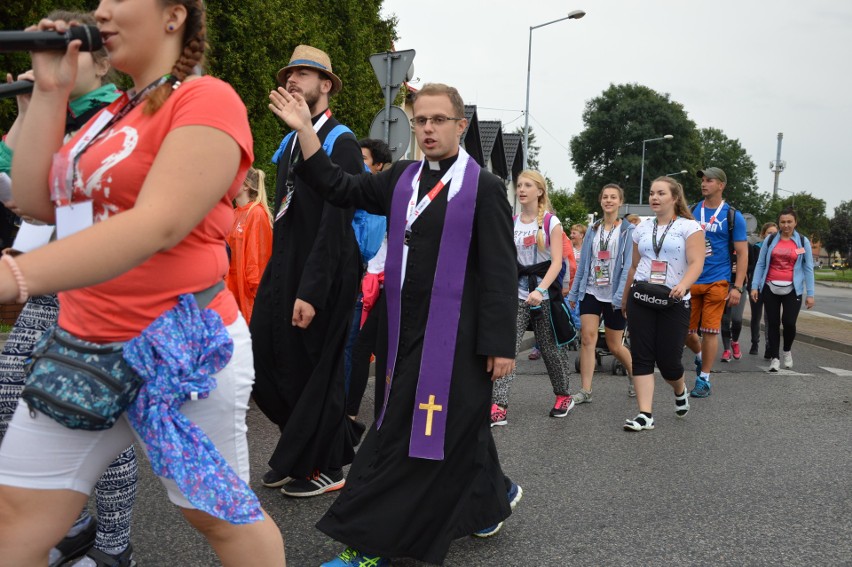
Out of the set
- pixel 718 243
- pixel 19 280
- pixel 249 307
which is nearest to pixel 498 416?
pixel 249 307

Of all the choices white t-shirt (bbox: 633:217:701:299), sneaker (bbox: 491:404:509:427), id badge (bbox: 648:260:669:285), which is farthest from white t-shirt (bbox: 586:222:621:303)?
sneaker (bbox: 491:404:509:427)

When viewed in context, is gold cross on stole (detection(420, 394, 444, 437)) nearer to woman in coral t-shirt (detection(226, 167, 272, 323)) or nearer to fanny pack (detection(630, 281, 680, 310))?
woman in coral t-shirt (detection(226, 167, 272, 323))

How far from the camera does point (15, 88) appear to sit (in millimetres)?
2332

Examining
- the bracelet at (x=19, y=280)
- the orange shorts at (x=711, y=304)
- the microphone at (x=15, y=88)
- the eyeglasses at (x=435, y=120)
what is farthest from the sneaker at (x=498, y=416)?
the bracelet at (x=19, y=280)

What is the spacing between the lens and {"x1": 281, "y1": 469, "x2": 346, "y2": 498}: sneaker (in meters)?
4.29

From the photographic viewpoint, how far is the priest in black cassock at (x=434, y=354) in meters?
3.26

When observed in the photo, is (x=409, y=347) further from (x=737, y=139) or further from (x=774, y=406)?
(x=737, y=139)

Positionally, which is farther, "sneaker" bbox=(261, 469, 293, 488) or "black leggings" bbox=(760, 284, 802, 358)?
"black leggings" bbox=(760, 284, 802, 358)

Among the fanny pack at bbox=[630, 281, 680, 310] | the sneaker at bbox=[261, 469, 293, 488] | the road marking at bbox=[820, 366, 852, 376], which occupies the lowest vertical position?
the road marking at bbox=[820, 366, 852, 376]

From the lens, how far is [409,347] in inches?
134

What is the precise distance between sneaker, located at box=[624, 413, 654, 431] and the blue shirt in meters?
2.37

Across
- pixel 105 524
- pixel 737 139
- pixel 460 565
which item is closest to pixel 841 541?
pixel 460 565

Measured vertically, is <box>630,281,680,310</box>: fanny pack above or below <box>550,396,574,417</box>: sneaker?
above

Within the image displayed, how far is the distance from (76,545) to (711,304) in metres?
6.72
